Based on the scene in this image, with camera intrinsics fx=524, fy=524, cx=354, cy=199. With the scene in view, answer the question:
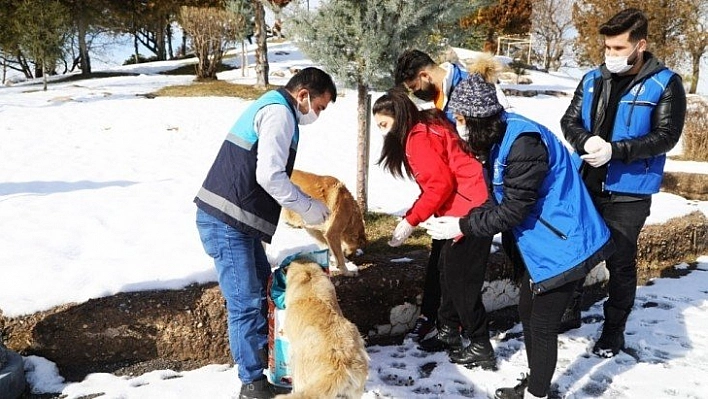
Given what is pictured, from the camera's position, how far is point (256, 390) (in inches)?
116

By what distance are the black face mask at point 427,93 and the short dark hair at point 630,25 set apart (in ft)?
3.41

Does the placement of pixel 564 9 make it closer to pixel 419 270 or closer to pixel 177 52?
pixel 177 52

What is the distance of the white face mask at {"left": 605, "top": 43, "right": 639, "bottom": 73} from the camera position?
3102mm

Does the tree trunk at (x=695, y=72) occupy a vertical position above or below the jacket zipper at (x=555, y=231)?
above

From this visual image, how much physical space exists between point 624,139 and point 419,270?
1784mm

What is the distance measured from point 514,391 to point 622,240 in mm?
1194

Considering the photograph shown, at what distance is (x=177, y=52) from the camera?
4244 cm

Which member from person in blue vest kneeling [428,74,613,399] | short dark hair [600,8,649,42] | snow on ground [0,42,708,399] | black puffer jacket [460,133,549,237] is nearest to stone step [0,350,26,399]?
snow on ground [0,42,708,399]

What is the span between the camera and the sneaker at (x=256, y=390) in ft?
9.64

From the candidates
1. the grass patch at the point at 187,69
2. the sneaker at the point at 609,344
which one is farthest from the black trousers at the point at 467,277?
the grass patch at the point at 187,69

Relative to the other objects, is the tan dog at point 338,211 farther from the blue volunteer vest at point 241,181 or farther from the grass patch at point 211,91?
the grass patch at point 211,91

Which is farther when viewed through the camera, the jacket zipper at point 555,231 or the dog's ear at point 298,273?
the dog's ear at point 298,273

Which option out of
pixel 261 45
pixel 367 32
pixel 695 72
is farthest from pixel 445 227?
pixel 695 72

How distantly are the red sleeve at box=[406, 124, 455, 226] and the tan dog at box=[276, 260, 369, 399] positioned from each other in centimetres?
75
